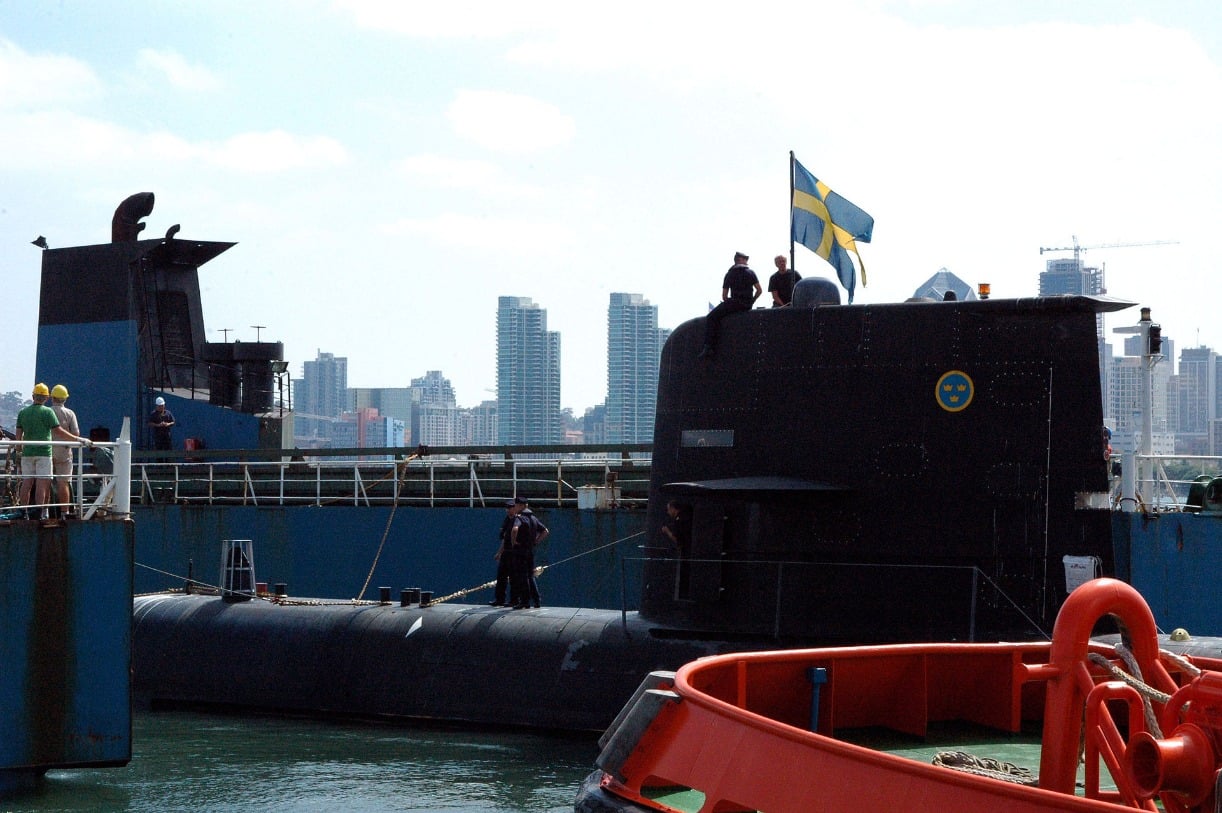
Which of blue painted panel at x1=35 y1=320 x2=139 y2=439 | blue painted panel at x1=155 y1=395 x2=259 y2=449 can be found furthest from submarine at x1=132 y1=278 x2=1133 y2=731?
blue painted panel at x1=35 y1=320 x2=139 y2=439

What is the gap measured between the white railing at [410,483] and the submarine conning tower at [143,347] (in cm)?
140

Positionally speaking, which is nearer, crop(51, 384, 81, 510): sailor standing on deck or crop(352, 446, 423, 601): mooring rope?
crop(51, 384, 81, 510): sailor standing on deck

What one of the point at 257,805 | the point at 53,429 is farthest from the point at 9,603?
the point at 257,805

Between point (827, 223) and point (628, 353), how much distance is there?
12475 centimetres

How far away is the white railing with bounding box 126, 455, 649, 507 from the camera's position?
23625mm

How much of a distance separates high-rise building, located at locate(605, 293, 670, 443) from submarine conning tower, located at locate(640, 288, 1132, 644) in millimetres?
112387

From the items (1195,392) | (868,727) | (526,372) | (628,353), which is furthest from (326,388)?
(868,727)

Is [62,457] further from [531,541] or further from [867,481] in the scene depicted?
[867,481]

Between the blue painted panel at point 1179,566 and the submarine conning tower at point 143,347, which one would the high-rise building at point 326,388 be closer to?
the submarine conning tower at point 143,347

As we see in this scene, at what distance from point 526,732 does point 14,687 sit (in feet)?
17.6

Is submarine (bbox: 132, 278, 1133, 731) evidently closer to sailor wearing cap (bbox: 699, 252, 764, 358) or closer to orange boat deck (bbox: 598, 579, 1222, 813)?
sailor wearing cap (bbox: 699, 252, 764, 358)

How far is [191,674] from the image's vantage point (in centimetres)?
1903

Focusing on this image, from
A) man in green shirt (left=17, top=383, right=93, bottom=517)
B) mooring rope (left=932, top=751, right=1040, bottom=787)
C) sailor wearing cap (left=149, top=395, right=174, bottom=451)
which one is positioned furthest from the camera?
sailor wearing cap (left=149, top=395, right=174, bottom=451)

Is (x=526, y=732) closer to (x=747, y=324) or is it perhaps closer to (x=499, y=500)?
(x=747, y=324)
